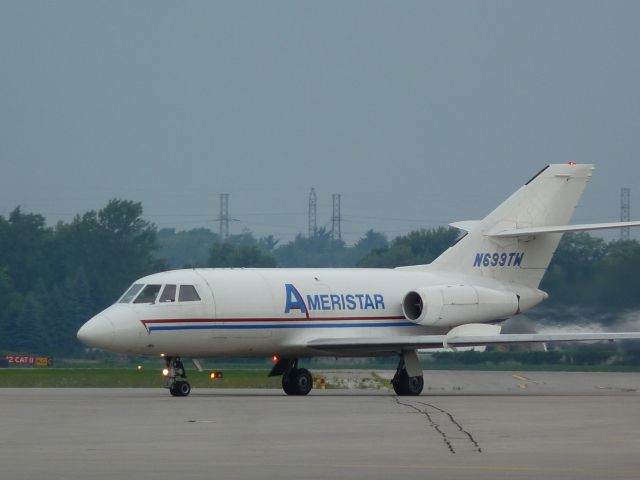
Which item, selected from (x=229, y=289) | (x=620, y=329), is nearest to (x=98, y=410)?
(x=229, y=289)

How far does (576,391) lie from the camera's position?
39.0 m

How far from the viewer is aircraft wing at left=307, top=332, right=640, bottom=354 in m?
34.8

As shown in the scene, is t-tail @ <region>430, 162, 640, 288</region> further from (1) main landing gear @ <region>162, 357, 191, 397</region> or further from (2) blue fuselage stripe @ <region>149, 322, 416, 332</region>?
(1) main landing gear @ <region>162, 357, 191, 397</region>

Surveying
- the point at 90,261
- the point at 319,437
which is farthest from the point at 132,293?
the point at 90,261

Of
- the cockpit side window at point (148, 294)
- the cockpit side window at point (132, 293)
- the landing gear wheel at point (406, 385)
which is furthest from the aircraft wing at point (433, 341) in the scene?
the cockpit side window at point (132, 293)

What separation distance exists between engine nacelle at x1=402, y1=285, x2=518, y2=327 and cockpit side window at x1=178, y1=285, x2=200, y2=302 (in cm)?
589

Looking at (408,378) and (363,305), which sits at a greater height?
(363,305)

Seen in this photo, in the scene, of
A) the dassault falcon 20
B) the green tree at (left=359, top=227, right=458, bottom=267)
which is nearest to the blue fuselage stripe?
the dassault falcon 20

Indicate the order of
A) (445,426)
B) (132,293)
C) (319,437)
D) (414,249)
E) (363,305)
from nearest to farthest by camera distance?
(319,437), (445,426), (132,293), (363,305), (414,249)

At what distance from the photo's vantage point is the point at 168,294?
113 feet

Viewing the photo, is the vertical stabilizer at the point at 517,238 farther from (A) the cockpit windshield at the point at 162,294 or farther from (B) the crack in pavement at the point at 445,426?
(B) the crack in pavement at the point at 445,426

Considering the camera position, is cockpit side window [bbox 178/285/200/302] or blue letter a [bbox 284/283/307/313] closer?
cockpit side window [bbox 178/285/200/302]

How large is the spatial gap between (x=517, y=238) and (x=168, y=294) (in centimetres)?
1019

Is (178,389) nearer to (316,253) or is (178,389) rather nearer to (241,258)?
(241,258)
